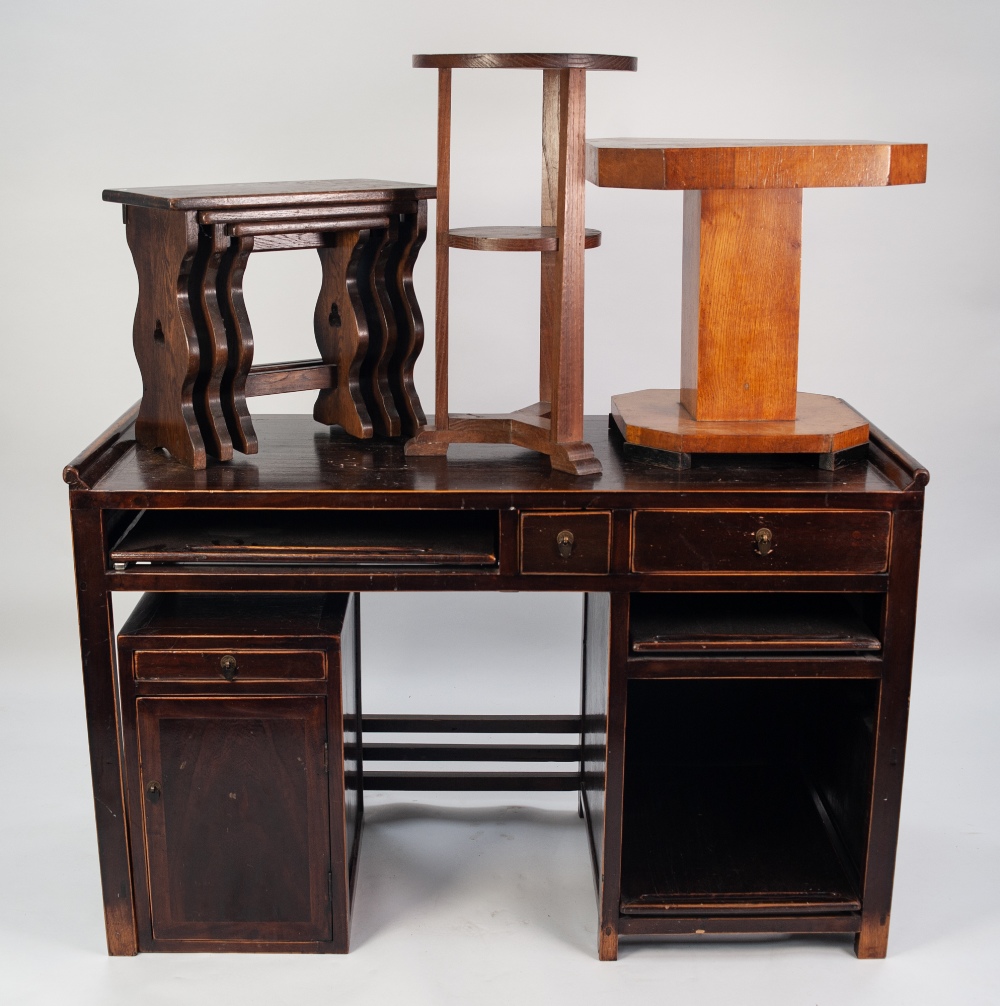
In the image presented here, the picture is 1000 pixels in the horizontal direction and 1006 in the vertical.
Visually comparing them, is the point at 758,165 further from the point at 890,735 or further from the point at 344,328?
the point at 890,735

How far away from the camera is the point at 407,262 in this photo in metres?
3.49

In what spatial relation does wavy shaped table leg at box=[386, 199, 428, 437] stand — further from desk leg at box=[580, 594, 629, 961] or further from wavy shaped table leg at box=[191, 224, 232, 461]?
desk leg at box=[580, 594, 629, 961]

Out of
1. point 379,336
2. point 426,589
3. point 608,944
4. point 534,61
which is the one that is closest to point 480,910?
point 608,944

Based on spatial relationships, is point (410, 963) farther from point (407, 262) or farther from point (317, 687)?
point (407, 262)

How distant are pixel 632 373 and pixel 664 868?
1.74 metres

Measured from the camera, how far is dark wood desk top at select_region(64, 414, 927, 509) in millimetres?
3057

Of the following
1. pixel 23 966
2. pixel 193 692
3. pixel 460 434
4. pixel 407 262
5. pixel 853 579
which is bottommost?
pixel 23 966

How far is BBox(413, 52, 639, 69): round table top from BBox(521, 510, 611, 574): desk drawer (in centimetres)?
90

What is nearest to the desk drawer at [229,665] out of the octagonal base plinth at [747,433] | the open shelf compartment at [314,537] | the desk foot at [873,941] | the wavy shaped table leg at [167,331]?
the open shelf compartment at [314,537]

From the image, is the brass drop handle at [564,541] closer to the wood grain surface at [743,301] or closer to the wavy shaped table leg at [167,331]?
the wood grain surface at [743,301]

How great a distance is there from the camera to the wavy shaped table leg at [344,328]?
346 cm

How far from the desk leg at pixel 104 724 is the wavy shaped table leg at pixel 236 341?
433 millimetres

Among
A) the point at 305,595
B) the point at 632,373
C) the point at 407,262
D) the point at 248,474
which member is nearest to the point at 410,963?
the point at 305,595

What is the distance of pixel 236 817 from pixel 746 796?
1.33 meters
